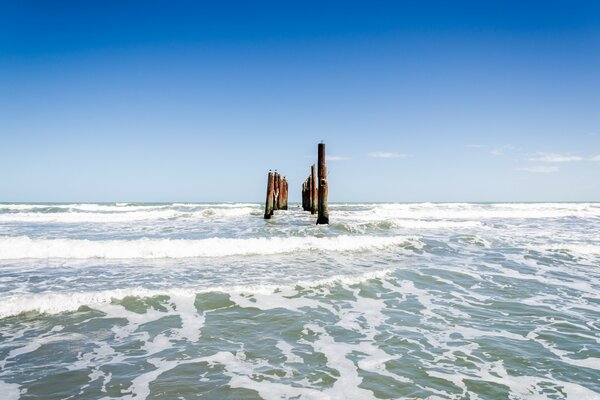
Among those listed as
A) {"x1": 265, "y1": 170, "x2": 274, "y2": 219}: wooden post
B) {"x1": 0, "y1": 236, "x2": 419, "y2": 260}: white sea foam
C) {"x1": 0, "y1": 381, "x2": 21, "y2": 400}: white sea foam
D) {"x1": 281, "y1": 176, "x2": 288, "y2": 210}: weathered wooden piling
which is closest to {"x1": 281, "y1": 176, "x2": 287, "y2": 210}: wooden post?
{"x1": 281, "y1": 176, "x2": 288, "y2": 210}: weathered wooden piling

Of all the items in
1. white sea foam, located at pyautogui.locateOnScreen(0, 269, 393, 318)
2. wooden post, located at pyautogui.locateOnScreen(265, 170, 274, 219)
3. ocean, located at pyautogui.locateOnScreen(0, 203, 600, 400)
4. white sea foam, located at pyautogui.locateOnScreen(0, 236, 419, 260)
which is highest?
wooden post, located at pyautogui.locateOnScreen(265, 170, 274, 219)

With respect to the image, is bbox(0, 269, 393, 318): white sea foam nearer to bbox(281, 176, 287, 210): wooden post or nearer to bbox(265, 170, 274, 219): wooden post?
bbox(265, 170, 274, 219): wooden post

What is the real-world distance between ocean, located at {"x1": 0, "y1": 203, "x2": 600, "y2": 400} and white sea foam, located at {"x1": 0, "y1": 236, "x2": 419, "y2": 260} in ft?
1.35

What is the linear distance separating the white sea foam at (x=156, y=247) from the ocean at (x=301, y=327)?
1.35ft

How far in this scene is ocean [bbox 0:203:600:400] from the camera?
370 centimetres

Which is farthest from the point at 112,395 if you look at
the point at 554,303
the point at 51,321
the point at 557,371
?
the point at 554,303

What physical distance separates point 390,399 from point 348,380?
52cm

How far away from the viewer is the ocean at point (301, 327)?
12.1 feet

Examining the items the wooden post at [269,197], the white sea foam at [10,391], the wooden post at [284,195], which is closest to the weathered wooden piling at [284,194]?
the wooden post at [284,195]

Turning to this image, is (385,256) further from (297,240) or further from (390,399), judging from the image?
(390,399)

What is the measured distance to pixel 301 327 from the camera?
212 inches

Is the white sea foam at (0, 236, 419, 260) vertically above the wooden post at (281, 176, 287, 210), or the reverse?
the wooden post at (281, 176, 287, 210)

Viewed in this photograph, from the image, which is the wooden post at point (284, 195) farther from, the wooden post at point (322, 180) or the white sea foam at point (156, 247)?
the white sea foam at point (156, 247)

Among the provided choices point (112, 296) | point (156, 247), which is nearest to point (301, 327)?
point (112, 296)
